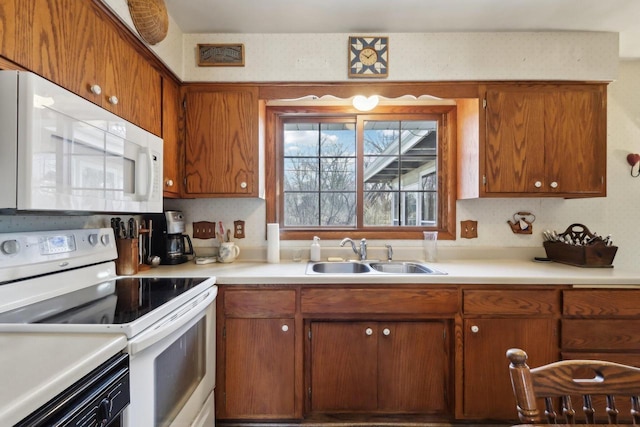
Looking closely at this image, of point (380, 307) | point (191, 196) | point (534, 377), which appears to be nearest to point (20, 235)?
point (191, 196)

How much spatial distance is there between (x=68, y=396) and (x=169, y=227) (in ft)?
4.82

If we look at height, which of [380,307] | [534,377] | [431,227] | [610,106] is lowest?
[380,307]

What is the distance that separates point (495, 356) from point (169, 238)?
2.06 m

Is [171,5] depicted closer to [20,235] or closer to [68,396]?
[20,235]

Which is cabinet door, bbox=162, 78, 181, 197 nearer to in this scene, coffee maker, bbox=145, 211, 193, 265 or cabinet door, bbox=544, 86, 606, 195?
coffee maker, bbox=145, 211, 193, 265

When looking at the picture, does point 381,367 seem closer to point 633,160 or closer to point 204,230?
point 204,230

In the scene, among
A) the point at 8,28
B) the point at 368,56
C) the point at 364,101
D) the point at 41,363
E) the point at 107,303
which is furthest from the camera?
the point at 364,101

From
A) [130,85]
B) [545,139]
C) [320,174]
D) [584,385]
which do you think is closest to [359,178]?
[320,174]

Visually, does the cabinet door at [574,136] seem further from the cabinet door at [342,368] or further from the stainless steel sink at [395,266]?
the cabinet door at [342,368]

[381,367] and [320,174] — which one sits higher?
[320,174]

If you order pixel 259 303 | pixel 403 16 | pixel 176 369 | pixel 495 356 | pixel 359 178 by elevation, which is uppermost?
pixel 403 16

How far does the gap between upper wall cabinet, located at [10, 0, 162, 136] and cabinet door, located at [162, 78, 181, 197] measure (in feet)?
0.36

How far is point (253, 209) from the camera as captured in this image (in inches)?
89.4

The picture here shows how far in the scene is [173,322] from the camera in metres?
1.11
